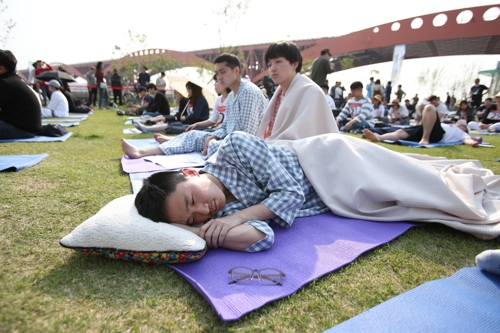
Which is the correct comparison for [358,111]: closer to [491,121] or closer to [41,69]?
[491,121]

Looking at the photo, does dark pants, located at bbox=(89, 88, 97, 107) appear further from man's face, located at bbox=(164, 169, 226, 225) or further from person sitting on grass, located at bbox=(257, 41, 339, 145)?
man's face, located at bbox=(164, 169, 226, 225)

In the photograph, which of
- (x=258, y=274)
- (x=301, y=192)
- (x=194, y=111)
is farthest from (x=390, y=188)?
(x=194, y=111)

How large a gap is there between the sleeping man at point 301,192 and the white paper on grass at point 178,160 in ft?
5.66

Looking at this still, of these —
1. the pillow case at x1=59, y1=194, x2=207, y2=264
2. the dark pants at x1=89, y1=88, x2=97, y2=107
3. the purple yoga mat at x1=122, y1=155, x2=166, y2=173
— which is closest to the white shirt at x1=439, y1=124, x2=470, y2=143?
the purple yoga mat at x1=122, y1=155, x2=166, y2=173

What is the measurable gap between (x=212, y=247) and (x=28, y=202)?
1705 mm

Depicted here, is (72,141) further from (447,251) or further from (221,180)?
(447,251)

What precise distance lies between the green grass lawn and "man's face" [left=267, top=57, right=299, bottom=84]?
7.65ft

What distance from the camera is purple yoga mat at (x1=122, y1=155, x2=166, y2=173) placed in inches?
135

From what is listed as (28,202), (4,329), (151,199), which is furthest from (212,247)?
(28,202)

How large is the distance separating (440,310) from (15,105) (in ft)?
21.2

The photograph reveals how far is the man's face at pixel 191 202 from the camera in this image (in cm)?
158

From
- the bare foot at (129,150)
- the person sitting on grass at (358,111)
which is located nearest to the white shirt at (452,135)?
the person sitting on grass at (358,111)

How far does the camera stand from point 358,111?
8.03m

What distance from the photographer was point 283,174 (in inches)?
73.7
